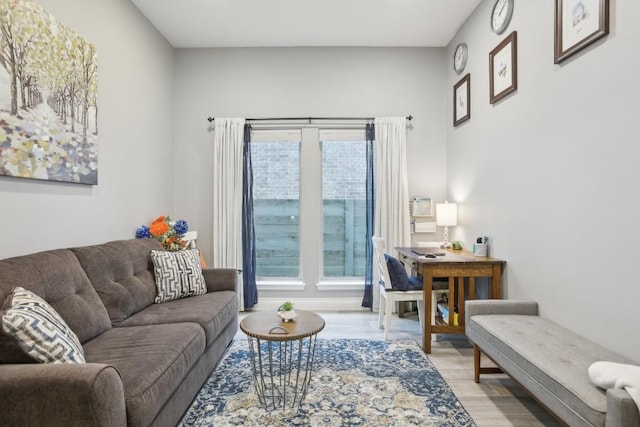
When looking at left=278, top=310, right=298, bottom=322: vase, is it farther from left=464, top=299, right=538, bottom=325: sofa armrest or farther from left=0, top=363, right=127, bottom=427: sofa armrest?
left=464, top=299, right=538, bottom=325: sofa armrest

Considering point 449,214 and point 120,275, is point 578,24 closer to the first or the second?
point 449,214

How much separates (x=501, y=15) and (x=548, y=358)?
2750 millimetres

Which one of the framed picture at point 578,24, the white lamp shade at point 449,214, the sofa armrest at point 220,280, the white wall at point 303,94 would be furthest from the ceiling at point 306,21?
the sofa armrest at point 220,280

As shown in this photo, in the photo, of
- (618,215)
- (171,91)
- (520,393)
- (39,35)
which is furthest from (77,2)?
(520,393)

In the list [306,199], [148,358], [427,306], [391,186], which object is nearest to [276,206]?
[306,199]

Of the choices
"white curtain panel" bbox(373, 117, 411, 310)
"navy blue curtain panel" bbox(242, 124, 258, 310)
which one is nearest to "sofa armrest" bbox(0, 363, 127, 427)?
"navy blue curtain panel" bbox(242, 124, 258, 310)

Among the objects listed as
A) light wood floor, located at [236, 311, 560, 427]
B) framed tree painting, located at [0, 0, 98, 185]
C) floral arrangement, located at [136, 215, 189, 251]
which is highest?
framed tree painting, located at [0, 0, 98, 185]

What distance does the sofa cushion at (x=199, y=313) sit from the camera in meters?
2.28

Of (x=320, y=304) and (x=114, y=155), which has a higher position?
(x=114, y=155)

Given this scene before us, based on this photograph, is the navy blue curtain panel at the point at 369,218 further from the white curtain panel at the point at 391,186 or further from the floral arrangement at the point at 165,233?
the floral arrangement at the point at 165,233

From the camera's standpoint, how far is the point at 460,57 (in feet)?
12.2

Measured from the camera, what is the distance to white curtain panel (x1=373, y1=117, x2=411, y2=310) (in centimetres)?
404

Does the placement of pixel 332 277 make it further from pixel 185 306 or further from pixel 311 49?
pixel 311 49

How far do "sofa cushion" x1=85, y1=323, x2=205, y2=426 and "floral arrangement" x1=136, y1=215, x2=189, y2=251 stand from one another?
1322mm
